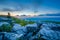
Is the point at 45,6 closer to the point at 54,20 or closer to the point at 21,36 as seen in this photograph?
the point at 54,20

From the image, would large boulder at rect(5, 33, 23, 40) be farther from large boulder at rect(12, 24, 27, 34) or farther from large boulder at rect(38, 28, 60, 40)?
large boulder at rect(38, 28, 60, 40)

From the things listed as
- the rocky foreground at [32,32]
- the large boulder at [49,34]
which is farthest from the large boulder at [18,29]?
the large boulder at [49,34]

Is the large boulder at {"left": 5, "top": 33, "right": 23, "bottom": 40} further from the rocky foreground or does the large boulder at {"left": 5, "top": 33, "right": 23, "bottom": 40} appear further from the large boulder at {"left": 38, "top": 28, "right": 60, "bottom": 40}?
the large boulder at {"left": 38, "top": 28, "right": 60, "bottom": 40}

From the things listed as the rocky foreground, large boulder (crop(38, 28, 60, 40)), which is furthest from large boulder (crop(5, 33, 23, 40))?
large boulder (crop(38, 28, 60, 40))

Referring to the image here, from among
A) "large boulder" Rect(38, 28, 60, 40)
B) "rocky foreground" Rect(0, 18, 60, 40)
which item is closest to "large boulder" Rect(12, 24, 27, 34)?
"rocky foreground" Rect(0, 18, 60, 40)

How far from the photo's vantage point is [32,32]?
2299mm

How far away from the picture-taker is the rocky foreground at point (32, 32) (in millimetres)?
2254

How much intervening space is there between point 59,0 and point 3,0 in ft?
3.67

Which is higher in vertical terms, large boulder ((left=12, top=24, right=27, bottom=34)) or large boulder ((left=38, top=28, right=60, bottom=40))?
large boulder ((left=12, top=24, right=27, bottom=34))

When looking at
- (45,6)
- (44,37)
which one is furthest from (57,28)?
(45,6)

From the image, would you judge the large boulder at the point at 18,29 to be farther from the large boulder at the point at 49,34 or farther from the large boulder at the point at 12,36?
the large boulder at the point at 49,34

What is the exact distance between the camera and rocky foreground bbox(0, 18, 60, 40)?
2.25 meters

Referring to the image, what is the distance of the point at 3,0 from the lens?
239cm

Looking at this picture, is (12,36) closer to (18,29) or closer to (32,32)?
(18,29)
